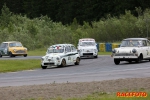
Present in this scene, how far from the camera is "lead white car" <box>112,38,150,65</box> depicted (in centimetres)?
3350

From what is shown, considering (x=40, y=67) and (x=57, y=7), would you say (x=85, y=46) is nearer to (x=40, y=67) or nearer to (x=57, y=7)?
(x=40, y=67)

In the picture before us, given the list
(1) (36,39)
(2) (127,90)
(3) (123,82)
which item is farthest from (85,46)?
(1) (36,39)

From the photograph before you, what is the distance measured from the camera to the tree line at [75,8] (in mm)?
111875

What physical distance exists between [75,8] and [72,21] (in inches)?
134

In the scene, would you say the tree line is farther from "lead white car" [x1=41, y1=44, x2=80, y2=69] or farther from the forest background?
"lead white car" [x1=41, y1=44, x2=80, y2=69]

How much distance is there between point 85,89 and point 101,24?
2307 inches

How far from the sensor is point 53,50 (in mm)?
36125

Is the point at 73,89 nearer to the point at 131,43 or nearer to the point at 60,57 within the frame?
the point at 60,57

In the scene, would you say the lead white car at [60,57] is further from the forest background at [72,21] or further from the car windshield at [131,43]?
the forest background at [72,21]

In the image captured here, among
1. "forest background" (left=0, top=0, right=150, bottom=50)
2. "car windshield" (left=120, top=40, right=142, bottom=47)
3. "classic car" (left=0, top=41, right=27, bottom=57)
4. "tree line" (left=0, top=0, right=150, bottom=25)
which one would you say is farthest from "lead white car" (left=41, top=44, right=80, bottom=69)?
"tree line" (left=0, top=0, right=150, bottom=25)

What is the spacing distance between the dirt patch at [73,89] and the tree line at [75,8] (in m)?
88.4

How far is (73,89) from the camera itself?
1766 centimetres

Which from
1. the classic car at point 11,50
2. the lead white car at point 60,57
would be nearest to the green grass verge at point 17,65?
the lead white car at point 60,57

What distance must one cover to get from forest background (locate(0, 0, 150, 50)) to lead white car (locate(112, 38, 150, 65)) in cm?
3057
